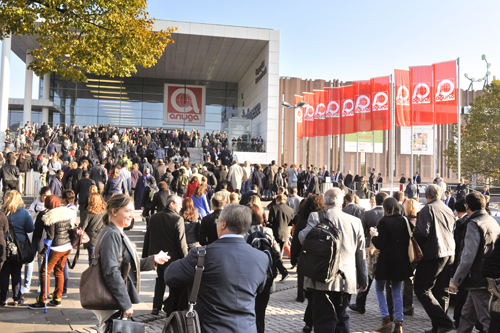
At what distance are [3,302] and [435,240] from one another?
630 cm

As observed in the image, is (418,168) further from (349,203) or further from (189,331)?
(189,331)

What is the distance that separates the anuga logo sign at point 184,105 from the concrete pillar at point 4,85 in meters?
15.0

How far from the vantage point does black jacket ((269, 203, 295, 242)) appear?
8719 mm

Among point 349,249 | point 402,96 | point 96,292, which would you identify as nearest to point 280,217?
point 349,249

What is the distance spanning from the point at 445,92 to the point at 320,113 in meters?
8.66

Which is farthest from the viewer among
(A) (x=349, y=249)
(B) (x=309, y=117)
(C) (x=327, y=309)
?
(B) (x=309, y=117)

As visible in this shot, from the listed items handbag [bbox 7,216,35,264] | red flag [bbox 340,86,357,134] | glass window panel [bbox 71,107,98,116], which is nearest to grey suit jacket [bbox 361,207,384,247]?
handbag [bbox 7,216,35,264]

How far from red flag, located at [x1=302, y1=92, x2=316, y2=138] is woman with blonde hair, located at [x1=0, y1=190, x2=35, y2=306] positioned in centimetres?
2517

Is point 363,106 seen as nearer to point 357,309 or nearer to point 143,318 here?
point 357,309

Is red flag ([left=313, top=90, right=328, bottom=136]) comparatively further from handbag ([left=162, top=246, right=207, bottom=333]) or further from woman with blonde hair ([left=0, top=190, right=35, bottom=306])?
handbag ([left=162, top=246, right=207, bottom=333])

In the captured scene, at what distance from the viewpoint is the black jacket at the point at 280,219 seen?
8.72 m

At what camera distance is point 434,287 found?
19.4 feet

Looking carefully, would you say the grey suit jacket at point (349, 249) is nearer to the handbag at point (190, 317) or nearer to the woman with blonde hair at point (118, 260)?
the woman with blonde hair at point (118, 260)

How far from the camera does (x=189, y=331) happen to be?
246 centimetres
